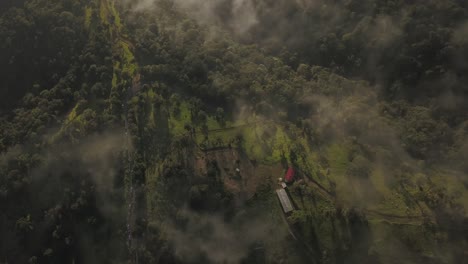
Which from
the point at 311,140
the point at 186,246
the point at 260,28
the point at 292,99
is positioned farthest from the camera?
the point at 260,28

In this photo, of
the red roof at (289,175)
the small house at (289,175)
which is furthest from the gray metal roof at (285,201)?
the red roof at (289,175)

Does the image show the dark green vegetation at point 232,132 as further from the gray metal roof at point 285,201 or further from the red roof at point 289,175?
the gray metal roof at point 285,201

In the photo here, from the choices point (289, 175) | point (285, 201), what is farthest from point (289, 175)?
point (285, 201)

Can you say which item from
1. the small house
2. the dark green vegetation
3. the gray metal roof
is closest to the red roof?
the small house

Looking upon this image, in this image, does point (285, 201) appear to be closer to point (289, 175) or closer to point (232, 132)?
point (289, 175)

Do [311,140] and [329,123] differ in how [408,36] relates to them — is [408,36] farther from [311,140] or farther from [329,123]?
[311,140]

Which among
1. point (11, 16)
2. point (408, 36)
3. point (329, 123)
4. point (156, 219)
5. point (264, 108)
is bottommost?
point (156, 219)

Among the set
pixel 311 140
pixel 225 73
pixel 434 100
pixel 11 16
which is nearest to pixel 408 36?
pixel 434 100
